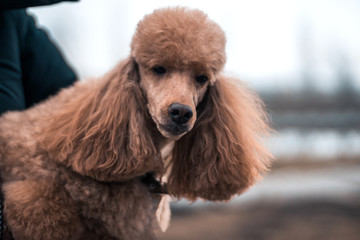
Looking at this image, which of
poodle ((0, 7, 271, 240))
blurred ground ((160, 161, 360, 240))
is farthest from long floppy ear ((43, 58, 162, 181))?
blurred ground ((160, 161, 360, 240))

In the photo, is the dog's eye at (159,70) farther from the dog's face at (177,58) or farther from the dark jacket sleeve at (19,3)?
the dark jacket sleeve at (19,3)

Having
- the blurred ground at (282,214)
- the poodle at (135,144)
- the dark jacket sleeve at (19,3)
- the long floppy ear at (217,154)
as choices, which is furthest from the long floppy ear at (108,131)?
the blurred ground at (282,214)

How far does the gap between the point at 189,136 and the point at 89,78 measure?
17.8 inches

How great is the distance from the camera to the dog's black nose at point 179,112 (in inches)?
44.6

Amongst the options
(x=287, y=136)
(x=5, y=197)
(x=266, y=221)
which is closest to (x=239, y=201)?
(x=266, y=221)

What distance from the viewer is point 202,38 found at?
115cm

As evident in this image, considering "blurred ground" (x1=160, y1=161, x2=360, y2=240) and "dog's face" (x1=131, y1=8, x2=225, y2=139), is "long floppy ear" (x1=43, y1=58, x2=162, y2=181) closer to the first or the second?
"dog's face" (x1=131, y1=8, x2=225, y2=139)

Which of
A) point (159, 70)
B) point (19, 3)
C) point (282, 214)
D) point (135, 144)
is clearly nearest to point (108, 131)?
point (135, 144)

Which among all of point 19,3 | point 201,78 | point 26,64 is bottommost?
point 26,64

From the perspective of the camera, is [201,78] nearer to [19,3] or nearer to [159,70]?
[159,70]

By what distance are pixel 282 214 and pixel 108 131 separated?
135 inches

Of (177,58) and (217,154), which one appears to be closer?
(177,58)

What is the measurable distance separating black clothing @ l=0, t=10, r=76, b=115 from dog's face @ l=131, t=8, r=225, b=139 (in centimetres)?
47

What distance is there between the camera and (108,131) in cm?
126
